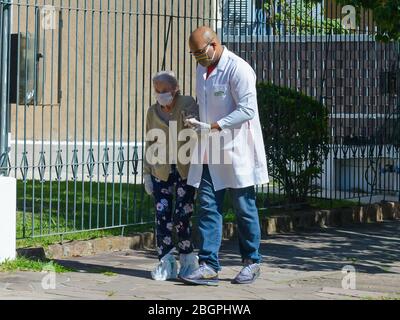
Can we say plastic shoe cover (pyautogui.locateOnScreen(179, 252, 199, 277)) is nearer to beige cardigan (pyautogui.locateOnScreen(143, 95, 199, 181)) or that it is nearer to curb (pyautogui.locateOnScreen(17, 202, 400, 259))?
beige cardigan (pyautogui.locateOnScreen(143, 95, 199, 181))

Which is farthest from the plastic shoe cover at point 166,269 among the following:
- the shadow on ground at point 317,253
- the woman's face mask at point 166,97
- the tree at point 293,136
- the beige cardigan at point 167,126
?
the tree at point 293,136

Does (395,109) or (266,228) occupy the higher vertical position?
(395,109)

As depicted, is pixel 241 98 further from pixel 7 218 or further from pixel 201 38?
pixel 7 218

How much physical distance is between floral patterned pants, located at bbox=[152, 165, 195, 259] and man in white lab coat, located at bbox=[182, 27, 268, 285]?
0.27m

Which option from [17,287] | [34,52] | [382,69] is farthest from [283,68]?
[17,287]

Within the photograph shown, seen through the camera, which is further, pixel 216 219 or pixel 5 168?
pixel 5 168

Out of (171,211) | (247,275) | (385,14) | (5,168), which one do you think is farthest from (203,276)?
(385,14)

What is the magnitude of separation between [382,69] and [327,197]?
1963 millimetres

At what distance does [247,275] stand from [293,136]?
4229mm

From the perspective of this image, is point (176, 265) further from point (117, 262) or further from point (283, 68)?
point (283, 68)

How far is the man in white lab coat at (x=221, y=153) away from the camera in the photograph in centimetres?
809

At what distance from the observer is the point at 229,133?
811 cm
